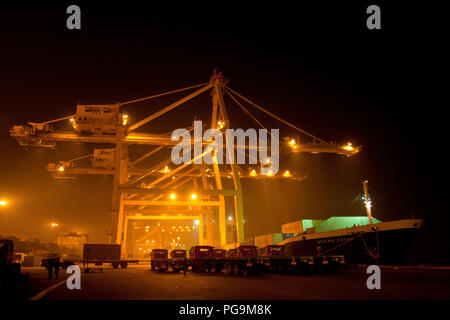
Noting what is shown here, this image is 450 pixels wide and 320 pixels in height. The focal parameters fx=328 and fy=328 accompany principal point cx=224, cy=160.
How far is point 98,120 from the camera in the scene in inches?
1192

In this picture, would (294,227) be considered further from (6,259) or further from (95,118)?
(6,259)

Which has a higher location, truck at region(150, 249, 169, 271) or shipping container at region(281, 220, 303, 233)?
shipping container at region(281, 220, 303, 233)

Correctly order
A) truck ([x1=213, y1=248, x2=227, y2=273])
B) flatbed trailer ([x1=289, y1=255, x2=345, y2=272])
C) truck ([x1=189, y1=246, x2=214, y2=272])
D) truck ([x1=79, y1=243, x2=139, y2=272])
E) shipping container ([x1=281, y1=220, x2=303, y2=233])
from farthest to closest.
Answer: shipping container ([x1=281, y1=220, x2=303, y2=233]), truck ([x1=79, y1=243, x2=139, y2=272]), truck ([x1=189, y1=246, x2=214, y2=272]), truck ([x1=213, y1=248, x2=227, y2=273]), flatbed trailer ([x1=289, y1=255, x2=345, y2=272])

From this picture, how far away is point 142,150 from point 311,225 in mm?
22481

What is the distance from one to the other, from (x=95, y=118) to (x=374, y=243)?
83.8 ft

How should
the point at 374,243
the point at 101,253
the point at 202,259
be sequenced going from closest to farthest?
the point at 202,259 → the point at 374,243 → the point at 101,253

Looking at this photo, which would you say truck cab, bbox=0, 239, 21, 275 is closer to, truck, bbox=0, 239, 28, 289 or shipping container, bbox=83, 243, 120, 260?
truck, bbox=0, 239, 28, 289

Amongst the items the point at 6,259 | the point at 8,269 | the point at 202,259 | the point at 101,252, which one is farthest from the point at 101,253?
the point at 8,269

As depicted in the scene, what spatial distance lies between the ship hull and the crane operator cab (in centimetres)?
2123

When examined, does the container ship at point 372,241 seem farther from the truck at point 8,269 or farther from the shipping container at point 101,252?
the truck at point 8,269

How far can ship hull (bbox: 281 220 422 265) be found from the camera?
22656 mm

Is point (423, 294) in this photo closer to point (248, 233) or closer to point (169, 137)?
point (169, 137)

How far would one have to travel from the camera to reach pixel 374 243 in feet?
77.4

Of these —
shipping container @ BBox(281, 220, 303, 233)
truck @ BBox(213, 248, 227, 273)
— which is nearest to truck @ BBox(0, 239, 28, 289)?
truck @ BBox(213, 248, 227, 273)
